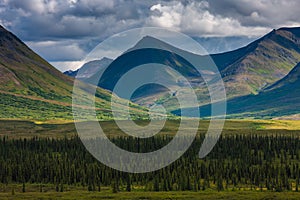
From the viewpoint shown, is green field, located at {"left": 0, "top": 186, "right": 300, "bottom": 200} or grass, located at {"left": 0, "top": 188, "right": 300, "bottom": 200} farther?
grass, located at {"left": 0, "top": 188, "right": 300, "bottom": 200}

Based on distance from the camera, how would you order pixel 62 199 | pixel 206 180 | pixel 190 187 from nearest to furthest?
pixel 62 199 → pixel 190 187 → pixel 206 180

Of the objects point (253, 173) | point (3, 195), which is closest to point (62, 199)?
point (3, 195)

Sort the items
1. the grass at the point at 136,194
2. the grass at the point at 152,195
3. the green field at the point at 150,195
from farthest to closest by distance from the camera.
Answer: the grass at the point at 136,194 → the grass at the point at 152,195 → the green field at the point at 150,195

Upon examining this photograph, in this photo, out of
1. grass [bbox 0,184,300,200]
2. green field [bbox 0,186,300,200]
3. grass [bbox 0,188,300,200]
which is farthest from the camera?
grass [bbox 0,184,300,200]

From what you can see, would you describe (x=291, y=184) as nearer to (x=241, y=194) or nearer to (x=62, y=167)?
(x=241, y=194)

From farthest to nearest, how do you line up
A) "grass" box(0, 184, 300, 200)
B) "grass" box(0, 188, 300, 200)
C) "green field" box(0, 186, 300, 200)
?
"grass" box(0, 184, 300, 200) < "grass" box(0, 188, 300, 200) < "green field" box(0, 186, 300, 200)

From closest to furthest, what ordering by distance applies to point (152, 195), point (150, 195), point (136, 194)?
point (150, 195)
point (152, 195)
point (136, 194)

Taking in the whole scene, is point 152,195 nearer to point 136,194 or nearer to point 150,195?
point 150,195

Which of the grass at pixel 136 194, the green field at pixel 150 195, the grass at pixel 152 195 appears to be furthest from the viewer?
the grass at pixel 136 194

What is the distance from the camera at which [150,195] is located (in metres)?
158

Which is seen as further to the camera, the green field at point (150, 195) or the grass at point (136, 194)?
the grass at point (136, 194)

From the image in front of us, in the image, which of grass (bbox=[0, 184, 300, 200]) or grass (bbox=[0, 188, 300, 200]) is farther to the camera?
grass (bbox=[0, 184, 300, 200])

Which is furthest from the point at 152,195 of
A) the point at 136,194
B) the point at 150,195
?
the point at 136,194

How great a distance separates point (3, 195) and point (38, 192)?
39.8ft
